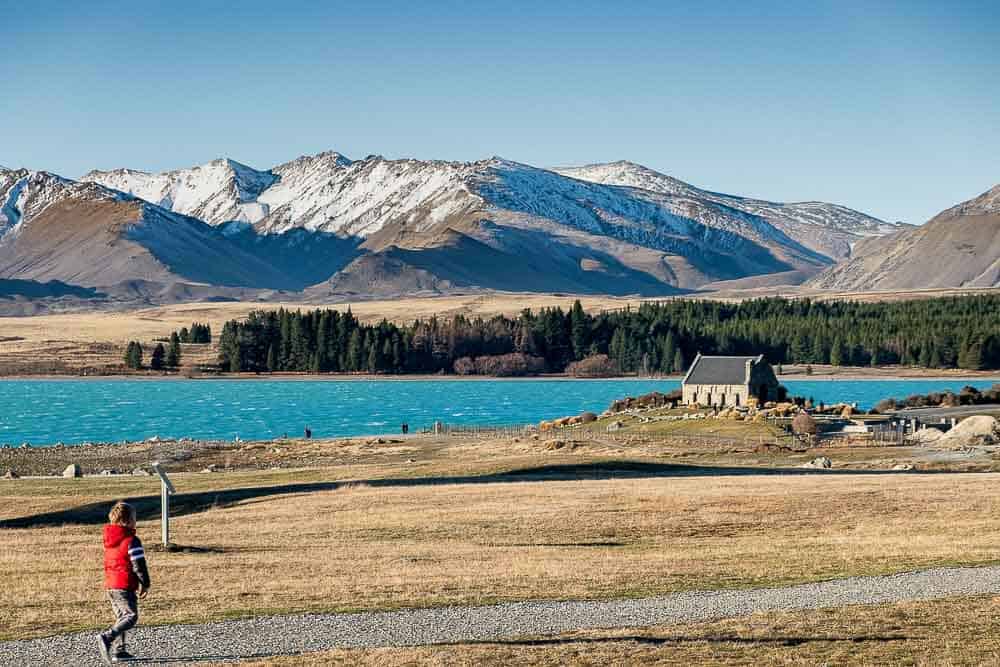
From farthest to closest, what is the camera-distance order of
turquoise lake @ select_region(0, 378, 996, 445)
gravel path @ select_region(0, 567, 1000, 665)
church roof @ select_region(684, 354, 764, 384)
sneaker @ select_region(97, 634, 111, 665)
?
turquoise lake @ select_region(0, 378, 996, 445), church roof @ select_region(684, 354, 764, 384), gravel path @ select_region(0, 567, 1000, 665), sneaker @ select_region(97, 634, 111, 665)

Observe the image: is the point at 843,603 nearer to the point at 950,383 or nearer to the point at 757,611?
the point at 757,611

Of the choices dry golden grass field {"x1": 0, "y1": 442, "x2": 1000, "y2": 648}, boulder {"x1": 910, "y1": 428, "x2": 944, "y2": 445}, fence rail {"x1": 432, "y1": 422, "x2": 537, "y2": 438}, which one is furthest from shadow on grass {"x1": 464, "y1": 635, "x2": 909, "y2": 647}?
fence rail {"x1": 432, "y1": 422, "x2": 537, "y2": 438}

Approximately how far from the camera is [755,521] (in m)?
37.3

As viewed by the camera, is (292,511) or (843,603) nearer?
(843,603)

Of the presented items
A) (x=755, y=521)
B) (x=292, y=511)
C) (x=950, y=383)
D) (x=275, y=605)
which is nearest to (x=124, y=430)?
(x=292, y=511)

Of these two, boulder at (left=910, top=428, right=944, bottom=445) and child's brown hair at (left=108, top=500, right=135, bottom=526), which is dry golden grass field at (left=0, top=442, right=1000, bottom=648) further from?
boulder at (left=910, top=428, right=944, bottom=445)

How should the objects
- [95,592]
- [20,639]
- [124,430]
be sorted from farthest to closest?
1. [124,430]
2. [95,592]
3. [20,639]

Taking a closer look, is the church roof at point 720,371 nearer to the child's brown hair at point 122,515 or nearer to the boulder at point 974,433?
the boulder at point 974,433

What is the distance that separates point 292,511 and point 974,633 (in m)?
27.5

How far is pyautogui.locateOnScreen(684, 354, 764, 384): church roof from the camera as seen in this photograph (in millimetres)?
111562

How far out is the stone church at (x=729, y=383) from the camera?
111 meters

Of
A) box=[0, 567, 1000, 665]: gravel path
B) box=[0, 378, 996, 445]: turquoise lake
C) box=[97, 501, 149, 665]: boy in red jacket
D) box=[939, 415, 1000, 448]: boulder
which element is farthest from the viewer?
box=[0, 378, 996, 445]: turquoise lake

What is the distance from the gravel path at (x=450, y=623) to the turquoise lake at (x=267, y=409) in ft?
307

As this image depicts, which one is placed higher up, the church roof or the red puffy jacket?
the church roof
